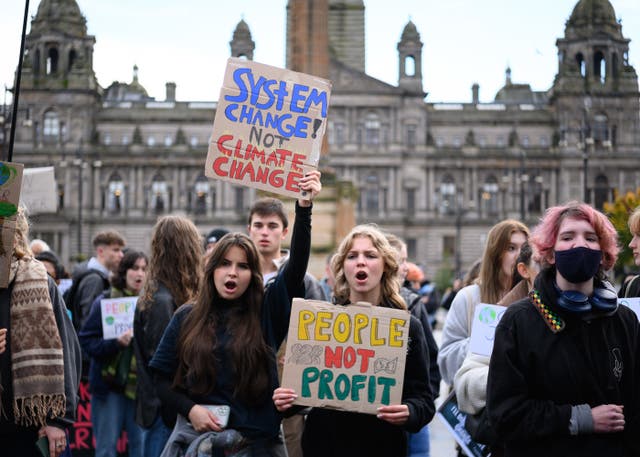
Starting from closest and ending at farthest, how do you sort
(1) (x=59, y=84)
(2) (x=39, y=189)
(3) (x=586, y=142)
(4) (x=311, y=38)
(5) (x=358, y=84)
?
(2) (x=39, y=189), (4) (x=311, y=38), (3) (x=586, y=142), (1) (x=59, y=84), (5) (x=358, y=84)

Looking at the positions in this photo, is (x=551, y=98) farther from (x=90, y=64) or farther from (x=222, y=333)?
(x=222, y=333)

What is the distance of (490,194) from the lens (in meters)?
58.8

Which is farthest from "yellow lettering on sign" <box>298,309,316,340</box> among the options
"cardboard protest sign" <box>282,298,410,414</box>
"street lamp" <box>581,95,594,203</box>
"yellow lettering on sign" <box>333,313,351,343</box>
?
"street lamp" <box>581,95,594,203</box>

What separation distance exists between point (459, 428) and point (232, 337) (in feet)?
4.38

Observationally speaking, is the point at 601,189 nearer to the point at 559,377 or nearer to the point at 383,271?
the point at 383,271

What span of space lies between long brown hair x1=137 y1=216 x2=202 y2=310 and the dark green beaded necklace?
254 centimetres

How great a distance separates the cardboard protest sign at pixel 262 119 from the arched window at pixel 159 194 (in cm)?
5452

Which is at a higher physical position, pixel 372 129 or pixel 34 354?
pixel 372 129

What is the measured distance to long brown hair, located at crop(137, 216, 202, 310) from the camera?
5.68 m

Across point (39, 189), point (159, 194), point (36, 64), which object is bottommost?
point (39, 189)

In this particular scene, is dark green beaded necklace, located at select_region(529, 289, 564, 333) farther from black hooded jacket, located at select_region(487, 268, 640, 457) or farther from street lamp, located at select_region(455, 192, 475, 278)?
street lamp, located at select_region(455, 192, 475, 278)

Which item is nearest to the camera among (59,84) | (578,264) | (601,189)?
(578,264)

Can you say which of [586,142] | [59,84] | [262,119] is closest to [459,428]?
[262,119]

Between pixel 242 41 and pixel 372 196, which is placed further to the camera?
pixel 242 41
